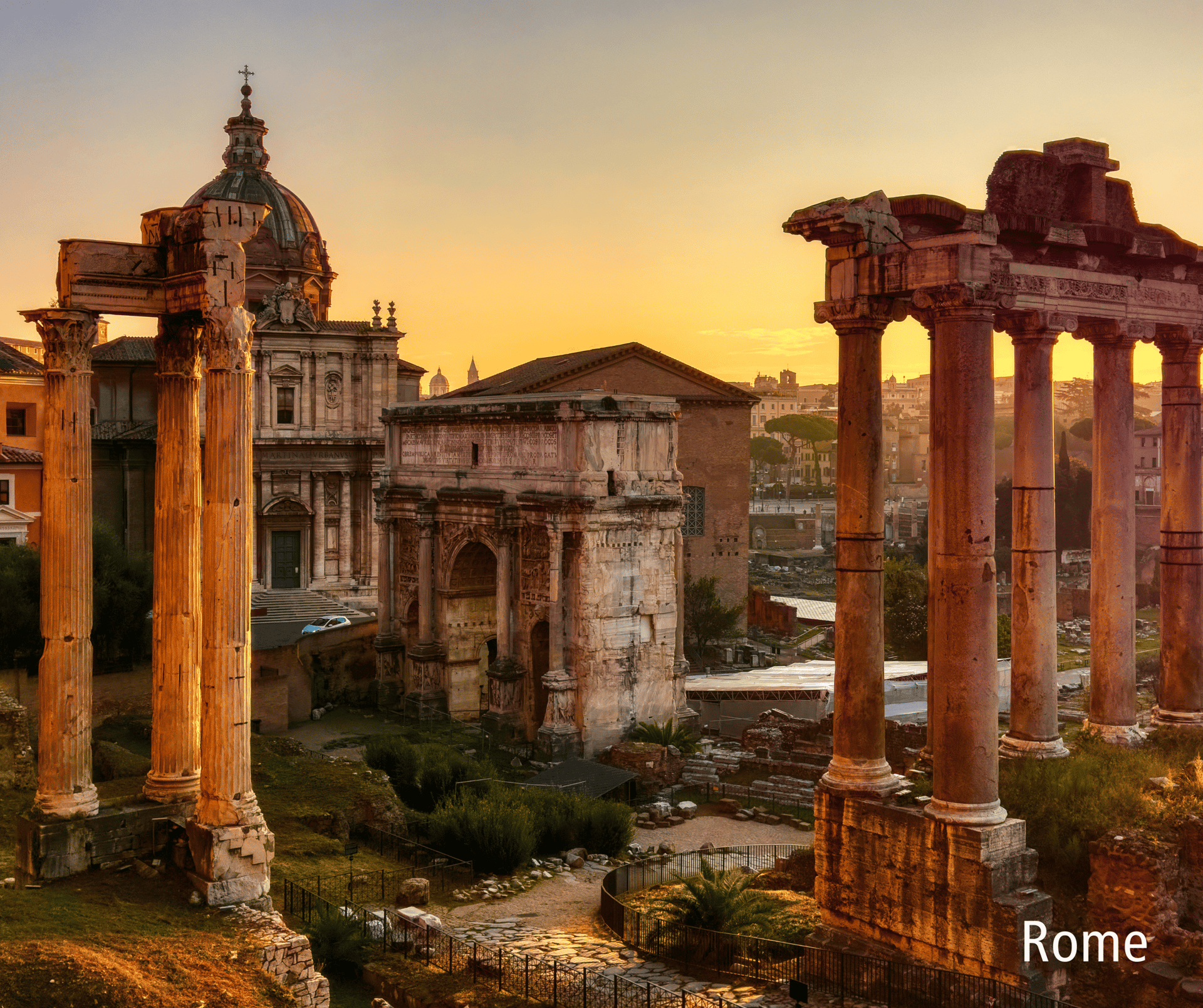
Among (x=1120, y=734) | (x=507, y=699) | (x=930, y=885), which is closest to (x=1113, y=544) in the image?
(x=1120, y=734)

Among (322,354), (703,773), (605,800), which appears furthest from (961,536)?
(322,354)

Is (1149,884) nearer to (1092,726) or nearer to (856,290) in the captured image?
(1092,726)

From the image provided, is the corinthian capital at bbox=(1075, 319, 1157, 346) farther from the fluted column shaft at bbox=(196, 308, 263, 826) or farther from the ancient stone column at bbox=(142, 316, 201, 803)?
the ancient stone column at bbox=(142, 316, 201, 803)

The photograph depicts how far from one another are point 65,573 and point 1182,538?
1258 cm

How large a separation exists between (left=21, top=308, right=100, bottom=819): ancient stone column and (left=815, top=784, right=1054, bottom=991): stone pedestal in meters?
7.65

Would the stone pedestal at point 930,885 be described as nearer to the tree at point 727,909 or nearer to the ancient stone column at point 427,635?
the tree at point 727,909

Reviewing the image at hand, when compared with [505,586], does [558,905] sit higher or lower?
lower

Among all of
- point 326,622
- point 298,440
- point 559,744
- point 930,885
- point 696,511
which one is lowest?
point 559,744

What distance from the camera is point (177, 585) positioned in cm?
1399

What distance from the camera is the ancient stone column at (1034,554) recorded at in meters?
14.0

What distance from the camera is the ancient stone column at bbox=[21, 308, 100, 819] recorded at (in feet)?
43.8

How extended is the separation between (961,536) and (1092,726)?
186 inches

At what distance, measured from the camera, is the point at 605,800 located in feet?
73.5

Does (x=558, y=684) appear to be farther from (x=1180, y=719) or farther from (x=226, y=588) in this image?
(x=226, y=588)
